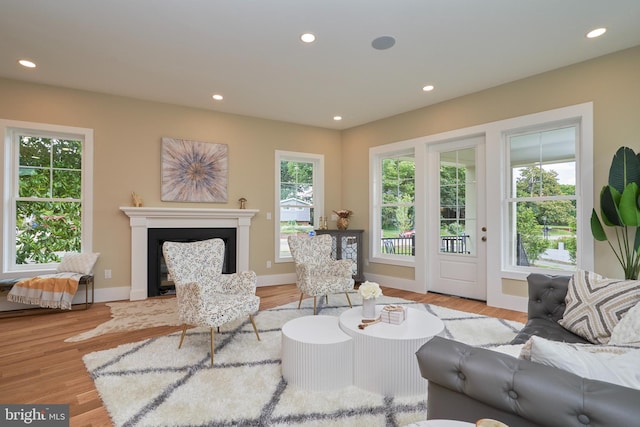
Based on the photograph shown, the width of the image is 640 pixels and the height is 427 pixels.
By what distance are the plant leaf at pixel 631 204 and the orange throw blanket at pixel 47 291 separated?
18.6ft

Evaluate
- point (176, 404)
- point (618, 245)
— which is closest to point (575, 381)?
point (176, 404)

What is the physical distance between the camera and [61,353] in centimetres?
276

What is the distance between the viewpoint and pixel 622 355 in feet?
3.34

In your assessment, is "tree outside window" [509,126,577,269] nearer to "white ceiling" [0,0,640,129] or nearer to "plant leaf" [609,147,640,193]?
"plant leaf" [609,147,640,193]

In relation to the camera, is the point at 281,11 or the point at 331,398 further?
the point at 281,11

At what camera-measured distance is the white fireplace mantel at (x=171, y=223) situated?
4.50 metres

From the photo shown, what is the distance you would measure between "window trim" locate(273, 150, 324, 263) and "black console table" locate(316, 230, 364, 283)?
62 centimetres

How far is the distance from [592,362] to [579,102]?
11.7ft

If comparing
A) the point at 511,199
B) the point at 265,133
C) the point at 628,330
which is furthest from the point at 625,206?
the point at 265,133

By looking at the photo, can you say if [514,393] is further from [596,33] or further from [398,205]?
[398,205]

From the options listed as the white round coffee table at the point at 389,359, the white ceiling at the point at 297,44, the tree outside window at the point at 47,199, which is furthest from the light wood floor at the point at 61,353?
the white ceiling at the point at 297,44

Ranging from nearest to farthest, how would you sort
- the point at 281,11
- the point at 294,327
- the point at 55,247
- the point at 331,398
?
the point at 331,398 → the point at 294,327 → the point at 281,11 → the point at 55,247

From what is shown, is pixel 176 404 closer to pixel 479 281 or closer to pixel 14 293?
pixel 14 293

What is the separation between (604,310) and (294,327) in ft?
6.33
